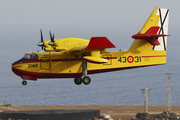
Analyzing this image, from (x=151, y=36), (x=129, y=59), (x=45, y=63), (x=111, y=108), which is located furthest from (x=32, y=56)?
(x=111, y=108)

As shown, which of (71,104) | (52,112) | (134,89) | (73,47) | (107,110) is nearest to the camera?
(73,47)

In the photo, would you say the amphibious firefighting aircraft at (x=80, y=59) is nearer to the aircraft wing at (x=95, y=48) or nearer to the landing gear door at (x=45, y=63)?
the landing gear door at (x=45, y=63)

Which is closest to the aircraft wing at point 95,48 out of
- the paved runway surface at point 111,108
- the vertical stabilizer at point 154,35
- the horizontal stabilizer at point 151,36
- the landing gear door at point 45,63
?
the landing gear door at point 45,63

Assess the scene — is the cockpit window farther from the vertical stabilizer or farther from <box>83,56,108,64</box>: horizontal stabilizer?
the vertical stabilizer

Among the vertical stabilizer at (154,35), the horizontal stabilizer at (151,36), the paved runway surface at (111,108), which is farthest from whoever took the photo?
the paved runway surface at (111,108)

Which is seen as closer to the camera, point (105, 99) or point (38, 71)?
point (38, 71)

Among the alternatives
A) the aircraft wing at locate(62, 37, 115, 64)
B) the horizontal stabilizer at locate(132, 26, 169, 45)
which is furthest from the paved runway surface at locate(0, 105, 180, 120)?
the aircraft wing at locate(62, 37, 115, 64)

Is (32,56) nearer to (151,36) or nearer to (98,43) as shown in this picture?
(98,43)

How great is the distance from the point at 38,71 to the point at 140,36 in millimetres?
15507

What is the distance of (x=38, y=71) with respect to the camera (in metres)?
52.2

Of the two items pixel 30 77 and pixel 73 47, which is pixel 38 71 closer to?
pixel 30 77

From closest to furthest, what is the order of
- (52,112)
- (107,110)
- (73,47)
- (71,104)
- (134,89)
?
(73,47), (52,112), (107,110), (71,104), (134,89)

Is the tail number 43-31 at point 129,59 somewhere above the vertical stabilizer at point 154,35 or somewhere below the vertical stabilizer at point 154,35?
below

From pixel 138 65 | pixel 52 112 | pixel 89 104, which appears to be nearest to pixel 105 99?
pixel 89 104
